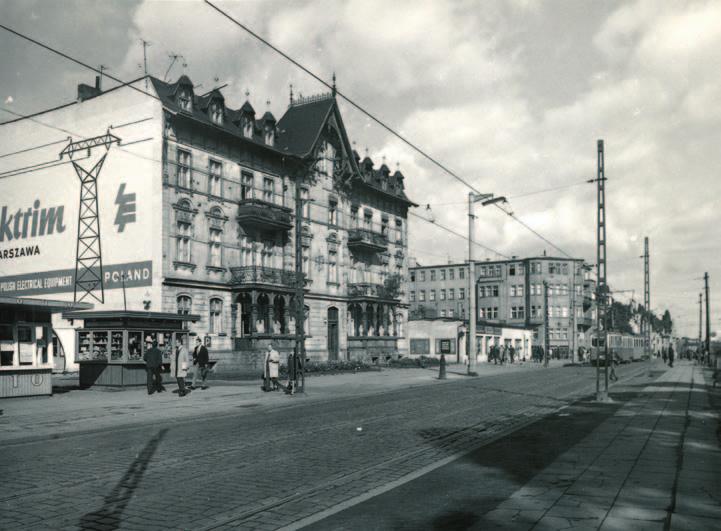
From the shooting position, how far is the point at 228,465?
392 inches

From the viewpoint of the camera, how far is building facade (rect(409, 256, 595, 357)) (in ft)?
332

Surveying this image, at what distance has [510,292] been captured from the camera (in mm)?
106312

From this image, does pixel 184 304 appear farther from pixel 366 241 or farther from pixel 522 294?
pixel 522 294

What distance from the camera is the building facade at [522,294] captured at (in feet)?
332

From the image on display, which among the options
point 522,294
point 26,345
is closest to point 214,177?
point 26,345

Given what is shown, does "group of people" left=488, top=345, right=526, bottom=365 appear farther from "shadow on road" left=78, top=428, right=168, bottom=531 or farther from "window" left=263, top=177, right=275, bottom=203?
"shadow on road" left=78, top=428, right=168, bottom=531

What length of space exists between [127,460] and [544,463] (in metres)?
6.16

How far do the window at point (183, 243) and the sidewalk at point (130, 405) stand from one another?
8.96m

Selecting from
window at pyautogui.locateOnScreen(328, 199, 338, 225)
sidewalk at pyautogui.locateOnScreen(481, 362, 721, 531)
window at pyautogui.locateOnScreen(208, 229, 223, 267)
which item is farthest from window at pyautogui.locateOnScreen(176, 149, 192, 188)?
sidewalk at pyautogui.locateOnScreen(481, 362, 721, 531)

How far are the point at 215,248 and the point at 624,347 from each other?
1947 inches

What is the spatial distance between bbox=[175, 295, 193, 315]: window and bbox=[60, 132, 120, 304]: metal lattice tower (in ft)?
15.9

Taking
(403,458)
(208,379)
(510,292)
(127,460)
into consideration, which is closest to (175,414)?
(127,460)

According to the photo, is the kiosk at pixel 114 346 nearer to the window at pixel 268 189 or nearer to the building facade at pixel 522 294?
the window at pixel 268 189

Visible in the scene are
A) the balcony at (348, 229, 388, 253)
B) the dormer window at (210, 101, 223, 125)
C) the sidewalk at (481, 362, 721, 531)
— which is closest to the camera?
the sidewalk at (481, 362, 721, 531)
